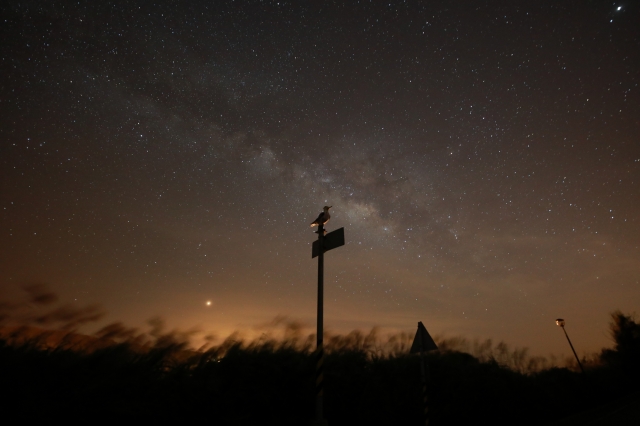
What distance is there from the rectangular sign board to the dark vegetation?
3346mm

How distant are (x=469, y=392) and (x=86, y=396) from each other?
10.7 m

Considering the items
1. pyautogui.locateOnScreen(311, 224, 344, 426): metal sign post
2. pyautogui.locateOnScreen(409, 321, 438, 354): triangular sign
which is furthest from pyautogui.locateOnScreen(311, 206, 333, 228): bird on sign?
pyautogui.locateOnScreen(409, 321, 438, 354): triangular sign

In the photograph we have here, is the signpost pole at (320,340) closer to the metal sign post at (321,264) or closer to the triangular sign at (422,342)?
the metal sign post at (321,264)

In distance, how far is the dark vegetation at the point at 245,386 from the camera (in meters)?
5.67

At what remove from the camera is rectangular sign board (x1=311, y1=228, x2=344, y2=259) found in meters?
7.54

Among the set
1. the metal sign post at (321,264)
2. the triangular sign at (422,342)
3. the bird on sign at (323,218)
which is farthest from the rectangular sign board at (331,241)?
the triangular sign at (422,342)

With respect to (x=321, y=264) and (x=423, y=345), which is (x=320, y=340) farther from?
(x=423, y=345)

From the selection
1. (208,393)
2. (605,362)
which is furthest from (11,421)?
(605,362)

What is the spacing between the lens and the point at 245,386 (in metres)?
7.73

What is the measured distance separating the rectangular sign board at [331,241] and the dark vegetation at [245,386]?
3.35 meters

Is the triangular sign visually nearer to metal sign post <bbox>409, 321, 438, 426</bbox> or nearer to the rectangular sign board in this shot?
metal sign post <bbox>409, 321, 438, 426</bbox>

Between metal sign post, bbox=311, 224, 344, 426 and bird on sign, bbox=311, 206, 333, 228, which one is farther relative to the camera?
bird on sign, bbox=311, 206, 333, 228

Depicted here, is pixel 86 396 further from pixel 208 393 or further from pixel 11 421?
pixel 208 393

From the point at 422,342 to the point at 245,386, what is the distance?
4163mm
